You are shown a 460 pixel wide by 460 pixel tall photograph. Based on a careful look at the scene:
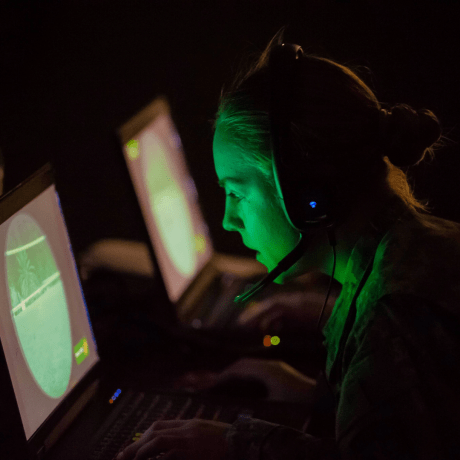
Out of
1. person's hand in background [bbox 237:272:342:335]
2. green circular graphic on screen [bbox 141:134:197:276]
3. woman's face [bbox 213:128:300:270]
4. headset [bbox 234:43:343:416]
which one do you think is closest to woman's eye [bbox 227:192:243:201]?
woman's face [bbox 213:128:300:270]

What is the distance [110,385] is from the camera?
104cm

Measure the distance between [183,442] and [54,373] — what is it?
287 millimetres

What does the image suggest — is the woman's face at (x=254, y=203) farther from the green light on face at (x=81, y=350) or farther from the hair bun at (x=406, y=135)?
the green light on face at (x=81, y=350)

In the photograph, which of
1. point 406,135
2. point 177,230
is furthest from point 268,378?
point 406,135

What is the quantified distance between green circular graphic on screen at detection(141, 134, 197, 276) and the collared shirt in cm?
61

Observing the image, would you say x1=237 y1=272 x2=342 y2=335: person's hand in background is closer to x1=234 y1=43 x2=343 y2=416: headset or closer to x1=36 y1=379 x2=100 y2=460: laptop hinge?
x1=36 y1=379 x2=100 y2=460: laptop hinge

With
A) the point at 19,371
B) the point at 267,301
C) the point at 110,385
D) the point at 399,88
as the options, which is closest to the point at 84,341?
the point at 110,385

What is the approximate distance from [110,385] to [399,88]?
4.06 ft

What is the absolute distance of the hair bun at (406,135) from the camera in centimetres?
75

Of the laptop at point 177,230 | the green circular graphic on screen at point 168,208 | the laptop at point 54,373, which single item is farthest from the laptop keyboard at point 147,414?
the green circular graphic on screen at point 168,208

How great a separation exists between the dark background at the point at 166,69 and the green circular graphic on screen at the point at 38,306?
0.68 metres

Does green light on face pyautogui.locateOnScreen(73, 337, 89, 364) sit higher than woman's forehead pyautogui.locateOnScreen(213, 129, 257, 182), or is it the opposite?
woman's forehead pyautogui.locateOnScreen(213, 129, 257, 182)

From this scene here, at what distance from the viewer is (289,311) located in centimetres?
130

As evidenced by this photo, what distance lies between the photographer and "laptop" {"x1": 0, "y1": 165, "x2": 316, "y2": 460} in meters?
0.76
